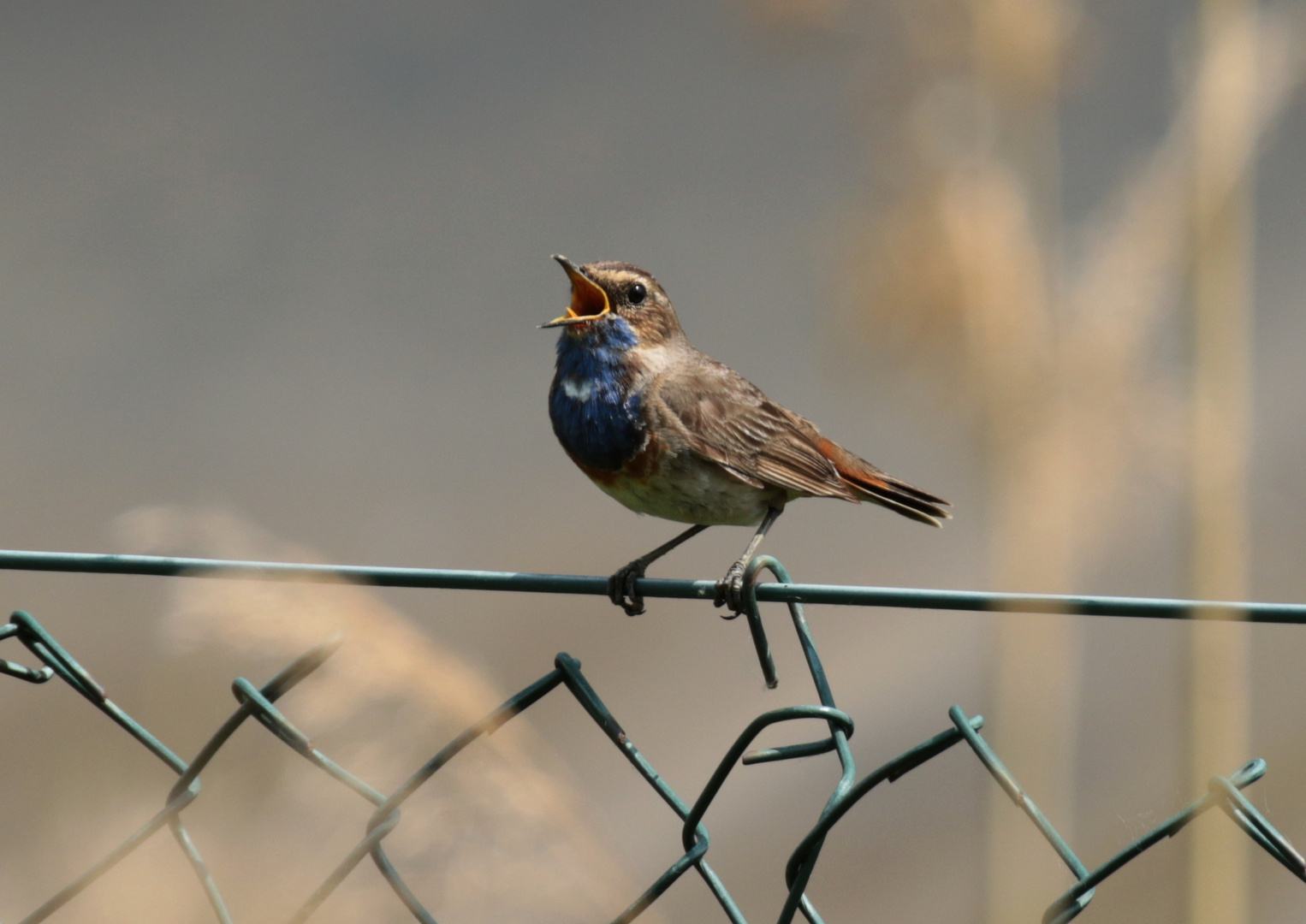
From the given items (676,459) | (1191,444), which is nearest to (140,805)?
(676,459)

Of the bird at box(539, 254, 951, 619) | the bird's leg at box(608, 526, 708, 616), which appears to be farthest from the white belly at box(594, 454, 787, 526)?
the bird's leg at box(608, 526, 708, 616)

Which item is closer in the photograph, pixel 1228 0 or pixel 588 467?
pixel 1228 0

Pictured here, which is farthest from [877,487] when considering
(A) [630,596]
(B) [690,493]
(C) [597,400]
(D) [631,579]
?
(D) [631,579]

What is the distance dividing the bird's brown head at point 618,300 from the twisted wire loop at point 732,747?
1.40 meters

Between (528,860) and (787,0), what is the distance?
1.88 m

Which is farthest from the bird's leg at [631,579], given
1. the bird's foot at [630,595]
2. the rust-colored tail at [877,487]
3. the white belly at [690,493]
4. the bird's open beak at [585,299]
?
the bird's open beak at [585,299]

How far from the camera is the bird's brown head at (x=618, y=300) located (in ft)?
9.58

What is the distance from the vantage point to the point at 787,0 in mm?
2746

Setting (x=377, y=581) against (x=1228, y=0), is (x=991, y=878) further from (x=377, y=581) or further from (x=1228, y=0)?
(x=1228, y=0)

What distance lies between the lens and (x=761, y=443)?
2875mm

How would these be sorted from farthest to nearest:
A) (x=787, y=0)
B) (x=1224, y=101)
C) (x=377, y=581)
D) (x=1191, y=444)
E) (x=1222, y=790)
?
(x=787, y=0)
(x=1224, y=101)
(x=1191, y=444)
(x=377, y=581)
(x=1222, y=790)

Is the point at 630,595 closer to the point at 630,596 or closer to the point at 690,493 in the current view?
the point at 630,596

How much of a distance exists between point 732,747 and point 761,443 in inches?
56.2

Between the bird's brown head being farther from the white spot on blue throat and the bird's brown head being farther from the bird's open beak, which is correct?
the white spot on blue throat
